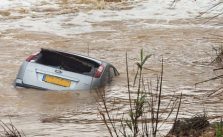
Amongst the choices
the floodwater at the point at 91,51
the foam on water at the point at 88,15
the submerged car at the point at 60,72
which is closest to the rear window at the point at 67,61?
the submerged car at the point at 60,72

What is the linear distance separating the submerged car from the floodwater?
0.19 meters

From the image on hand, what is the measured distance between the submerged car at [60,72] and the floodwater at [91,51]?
19 centimetres

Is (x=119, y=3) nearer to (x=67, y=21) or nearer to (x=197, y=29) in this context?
(x=67, y=21)

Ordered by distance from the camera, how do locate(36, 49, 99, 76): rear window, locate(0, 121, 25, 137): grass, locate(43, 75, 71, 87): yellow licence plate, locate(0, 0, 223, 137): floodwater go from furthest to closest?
locate(36, 49, 99, 76): rear window
locate(43, 75, 71, 87): yellow licence plate
locate(0, 0, 223, 137): floodwater
locate(0, 121, 25, 137): grass

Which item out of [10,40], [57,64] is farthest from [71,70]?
[10,40]

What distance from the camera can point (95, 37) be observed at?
20719 millimetres

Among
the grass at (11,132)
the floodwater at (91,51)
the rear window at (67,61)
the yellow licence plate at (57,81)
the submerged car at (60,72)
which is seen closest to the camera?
the grass at (11,132)

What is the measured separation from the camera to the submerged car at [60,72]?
11766 mm

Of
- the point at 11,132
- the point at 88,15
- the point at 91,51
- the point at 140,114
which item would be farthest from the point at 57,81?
the point at 88,15

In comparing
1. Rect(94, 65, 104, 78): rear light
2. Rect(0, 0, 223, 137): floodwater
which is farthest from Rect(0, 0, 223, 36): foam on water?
Rect(94, 65, 104, 78): rear light

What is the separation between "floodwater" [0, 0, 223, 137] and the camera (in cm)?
963

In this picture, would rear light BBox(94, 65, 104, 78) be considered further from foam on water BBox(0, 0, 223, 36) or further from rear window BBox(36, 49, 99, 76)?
foam on water BBox(0, 0, 223, 36)

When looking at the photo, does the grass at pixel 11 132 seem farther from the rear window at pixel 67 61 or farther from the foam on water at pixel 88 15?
the foam on water at pixel 88 15

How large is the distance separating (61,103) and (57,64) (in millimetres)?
1184
